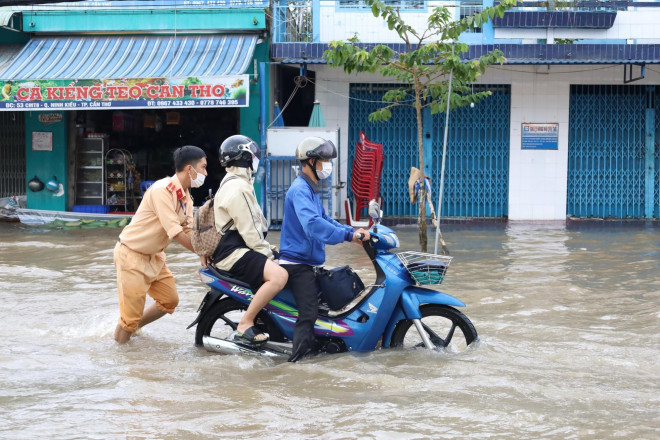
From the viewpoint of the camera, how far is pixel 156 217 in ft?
20.6

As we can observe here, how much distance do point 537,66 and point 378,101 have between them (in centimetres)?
313

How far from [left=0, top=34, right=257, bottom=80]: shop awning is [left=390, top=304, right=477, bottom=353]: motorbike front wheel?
9260 millimetres

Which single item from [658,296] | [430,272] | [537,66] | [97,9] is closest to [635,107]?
[537,66]

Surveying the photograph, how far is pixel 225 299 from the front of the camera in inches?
241

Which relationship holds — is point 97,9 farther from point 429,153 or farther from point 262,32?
point 429,153

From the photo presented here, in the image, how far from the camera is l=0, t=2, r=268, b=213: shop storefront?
1438 centimetres

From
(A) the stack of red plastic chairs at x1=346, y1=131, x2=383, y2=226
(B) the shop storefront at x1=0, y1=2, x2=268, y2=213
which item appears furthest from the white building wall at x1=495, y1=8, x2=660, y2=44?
(B) the shop storefront at x1=0, y1=2, x2=268, y2=213

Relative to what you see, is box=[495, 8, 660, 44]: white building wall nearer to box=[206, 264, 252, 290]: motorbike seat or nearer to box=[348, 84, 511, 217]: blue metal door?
box=[348, 84, 511, 217]: blue metal door

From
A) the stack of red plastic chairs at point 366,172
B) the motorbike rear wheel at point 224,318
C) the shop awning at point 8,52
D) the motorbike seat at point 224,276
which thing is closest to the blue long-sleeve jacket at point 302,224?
the motorbike seat at point 224,276

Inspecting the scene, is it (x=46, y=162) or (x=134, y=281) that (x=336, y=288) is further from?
(x=46, y=162)

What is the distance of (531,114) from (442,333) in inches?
436

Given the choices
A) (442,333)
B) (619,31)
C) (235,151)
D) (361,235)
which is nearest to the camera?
(361,235)

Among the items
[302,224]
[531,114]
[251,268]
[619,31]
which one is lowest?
[251,268]

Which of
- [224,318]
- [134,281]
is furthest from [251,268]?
[134,281]
